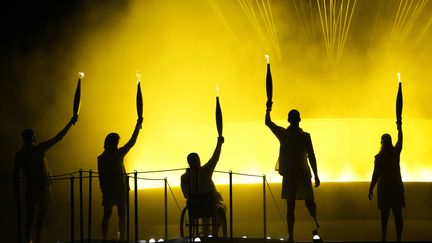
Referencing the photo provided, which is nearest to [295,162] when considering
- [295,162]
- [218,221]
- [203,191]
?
[295,162]

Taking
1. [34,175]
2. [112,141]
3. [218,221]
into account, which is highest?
[112,141]

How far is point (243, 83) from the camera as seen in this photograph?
24.4m

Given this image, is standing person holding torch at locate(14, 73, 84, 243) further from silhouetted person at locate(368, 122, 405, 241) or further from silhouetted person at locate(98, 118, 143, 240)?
silhouetted person at locate(368, 122, 405, 241)

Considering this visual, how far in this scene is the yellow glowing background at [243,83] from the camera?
20812mm

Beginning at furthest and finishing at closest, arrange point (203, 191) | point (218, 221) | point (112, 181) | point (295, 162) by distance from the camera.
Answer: point (203, 191) < point (218, 221) < point (112, 181) < point (295, 162)

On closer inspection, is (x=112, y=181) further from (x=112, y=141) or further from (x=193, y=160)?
(x=193, y=160)

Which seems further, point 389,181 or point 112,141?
point 112,141

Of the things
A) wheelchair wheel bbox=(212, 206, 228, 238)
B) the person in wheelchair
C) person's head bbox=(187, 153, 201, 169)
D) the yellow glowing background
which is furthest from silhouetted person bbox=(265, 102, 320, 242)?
the yellow glowing background

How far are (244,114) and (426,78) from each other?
468 cm

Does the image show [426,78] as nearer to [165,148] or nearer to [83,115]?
[165,148]

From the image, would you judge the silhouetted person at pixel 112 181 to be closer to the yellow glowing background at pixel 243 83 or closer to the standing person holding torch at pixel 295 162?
the standing person holding torch at pixel 295 162

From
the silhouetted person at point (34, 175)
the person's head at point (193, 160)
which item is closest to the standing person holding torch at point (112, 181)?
the silhouetted person at point (34, 175)

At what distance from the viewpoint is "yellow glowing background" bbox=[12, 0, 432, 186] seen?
20.8 m

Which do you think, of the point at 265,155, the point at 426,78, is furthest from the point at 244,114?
the point at 426,78
